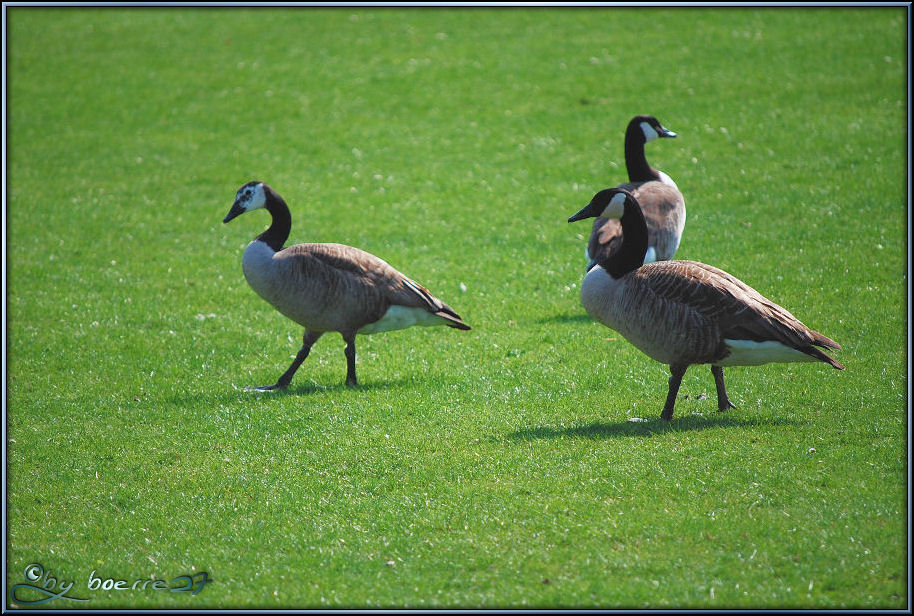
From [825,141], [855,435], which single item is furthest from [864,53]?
[855,435]

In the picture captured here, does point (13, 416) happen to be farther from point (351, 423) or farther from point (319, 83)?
point (319, 83)

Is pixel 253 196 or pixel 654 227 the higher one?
pixel 253 196

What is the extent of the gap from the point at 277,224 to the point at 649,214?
16.7ft

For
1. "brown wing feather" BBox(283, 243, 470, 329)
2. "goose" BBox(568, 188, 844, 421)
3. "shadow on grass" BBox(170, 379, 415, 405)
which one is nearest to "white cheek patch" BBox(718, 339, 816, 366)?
"goose" BBox(568, 188, 844, 421)

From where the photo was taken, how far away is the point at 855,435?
29.7 feet

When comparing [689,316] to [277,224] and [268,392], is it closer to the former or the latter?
[268,392]

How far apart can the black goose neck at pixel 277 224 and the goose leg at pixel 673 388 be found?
17.0 feet

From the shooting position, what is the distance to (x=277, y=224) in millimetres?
11883

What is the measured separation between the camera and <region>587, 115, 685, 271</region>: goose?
12.3 m

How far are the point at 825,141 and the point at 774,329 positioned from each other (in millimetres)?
13479

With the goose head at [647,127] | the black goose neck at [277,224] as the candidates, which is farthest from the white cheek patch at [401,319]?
the goose head at [647,127]

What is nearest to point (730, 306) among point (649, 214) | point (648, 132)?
point (649, 214)
